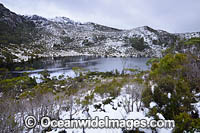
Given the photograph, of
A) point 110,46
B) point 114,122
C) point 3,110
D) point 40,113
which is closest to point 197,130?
point 114,122

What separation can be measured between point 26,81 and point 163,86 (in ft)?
52.1

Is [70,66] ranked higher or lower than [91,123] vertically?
lower

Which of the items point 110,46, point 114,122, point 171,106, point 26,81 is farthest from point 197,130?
point 110,46

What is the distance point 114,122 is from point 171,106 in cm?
212

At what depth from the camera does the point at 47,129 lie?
335 centimetres

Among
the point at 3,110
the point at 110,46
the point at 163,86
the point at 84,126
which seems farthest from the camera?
the point at 110,46

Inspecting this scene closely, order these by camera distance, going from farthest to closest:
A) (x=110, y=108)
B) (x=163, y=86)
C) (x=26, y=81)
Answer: (x=26, y=81), (x=163, y=86), (x=110, y=108)

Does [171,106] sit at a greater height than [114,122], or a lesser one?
greater

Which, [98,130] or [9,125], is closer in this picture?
[9,125]

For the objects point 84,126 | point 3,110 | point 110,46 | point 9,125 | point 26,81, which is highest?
point 110,46

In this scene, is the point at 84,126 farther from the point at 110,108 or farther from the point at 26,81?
the point at 26,81

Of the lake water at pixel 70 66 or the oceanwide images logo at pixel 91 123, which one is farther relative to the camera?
the lake water at pixel 70 66

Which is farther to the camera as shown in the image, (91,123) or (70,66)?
(70,66)

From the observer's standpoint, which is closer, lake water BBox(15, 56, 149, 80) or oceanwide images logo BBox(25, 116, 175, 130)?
oceanwide images logo BBox(25, 116, 175, 130)
